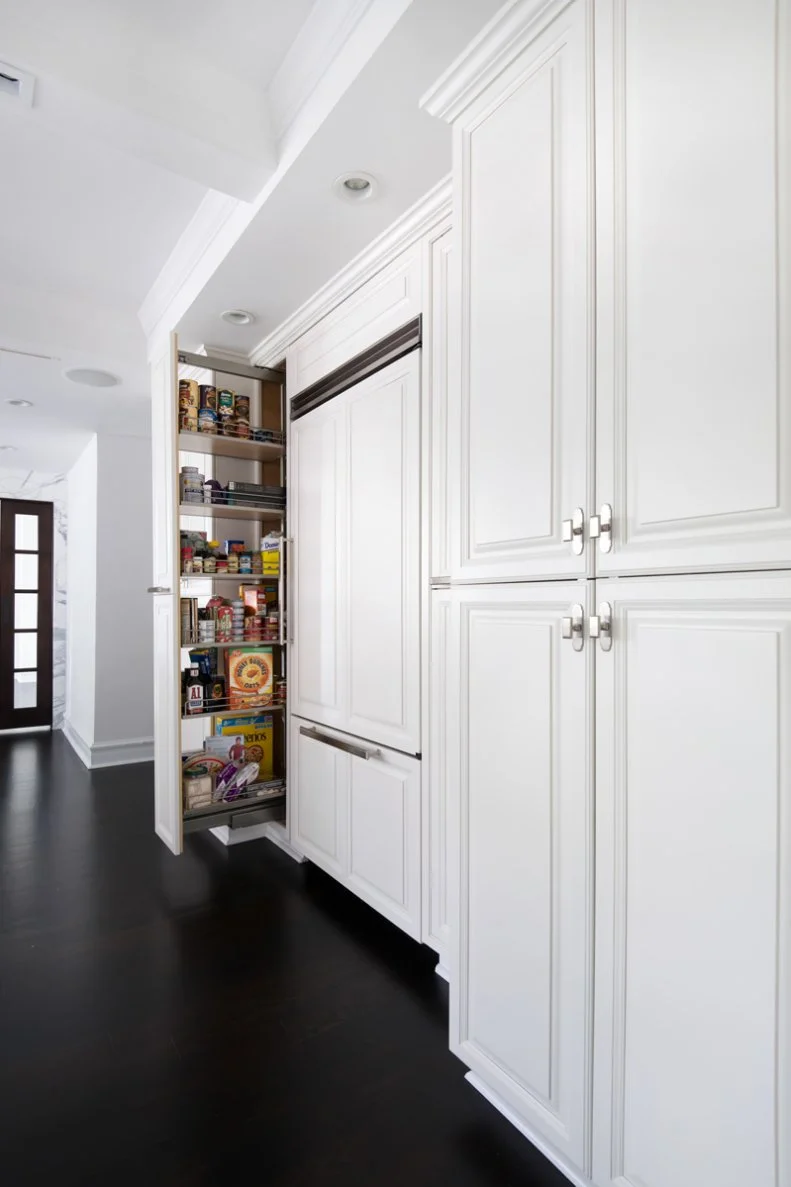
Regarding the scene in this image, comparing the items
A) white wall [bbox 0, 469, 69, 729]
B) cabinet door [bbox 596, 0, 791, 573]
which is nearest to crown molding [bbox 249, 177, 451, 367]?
cabinet door [bbox 596, 0, 791, 573]

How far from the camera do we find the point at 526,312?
1.39 meters

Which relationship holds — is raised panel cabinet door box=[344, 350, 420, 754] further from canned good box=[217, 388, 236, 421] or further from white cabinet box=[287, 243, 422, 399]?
canned good box=[217, 388, 236, 421]

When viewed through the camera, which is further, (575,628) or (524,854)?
(524,854)

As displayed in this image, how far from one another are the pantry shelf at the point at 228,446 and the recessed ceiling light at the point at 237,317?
0.52 meters

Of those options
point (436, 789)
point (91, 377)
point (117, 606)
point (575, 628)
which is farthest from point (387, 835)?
point (117, 606)

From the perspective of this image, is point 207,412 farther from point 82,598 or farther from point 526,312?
point 82,598

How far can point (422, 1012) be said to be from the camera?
6.33 feet

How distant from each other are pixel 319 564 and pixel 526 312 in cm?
161

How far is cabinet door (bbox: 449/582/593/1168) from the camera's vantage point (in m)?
1.26

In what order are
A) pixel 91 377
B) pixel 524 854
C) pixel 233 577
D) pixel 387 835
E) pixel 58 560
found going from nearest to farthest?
1. pixel 524 854
2. pixel 387 835
3. pixel 233 577
4. pixel 91 377
5. pixel 58 560

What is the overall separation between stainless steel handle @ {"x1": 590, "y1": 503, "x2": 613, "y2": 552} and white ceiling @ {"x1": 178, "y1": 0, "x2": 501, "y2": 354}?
1.12m

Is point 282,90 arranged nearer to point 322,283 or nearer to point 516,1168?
point 322,283

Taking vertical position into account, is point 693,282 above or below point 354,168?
below

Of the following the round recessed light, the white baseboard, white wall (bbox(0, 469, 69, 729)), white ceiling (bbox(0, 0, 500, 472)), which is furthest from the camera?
white wall (bbox(0, 469, 69, 729))
